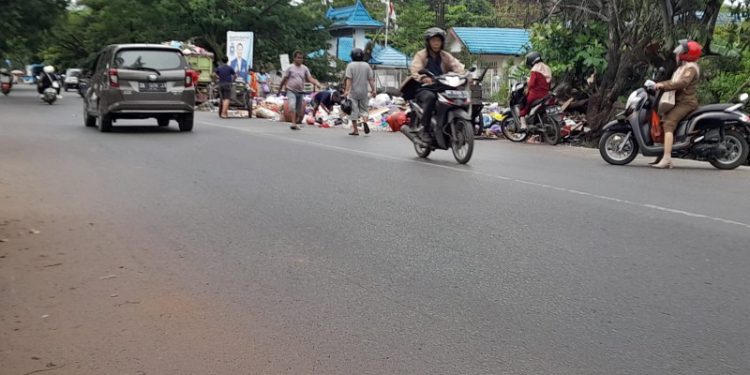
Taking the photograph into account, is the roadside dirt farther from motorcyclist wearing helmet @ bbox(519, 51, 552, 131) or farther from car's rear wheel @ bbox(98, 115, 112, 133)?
motorcyclist wearing helmet @ bbox(519, 51, 552, 131)

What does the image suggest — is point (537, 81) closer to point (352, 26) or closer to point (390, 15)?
point (390, 15)

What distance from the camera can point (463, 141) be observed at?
11.2 m

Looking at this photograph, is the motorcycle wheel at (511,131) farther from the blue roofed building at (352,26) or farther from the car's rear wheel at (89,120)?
the blue roofed building at (352,26)

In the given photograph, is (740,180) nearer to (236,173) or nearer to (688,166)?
(688,166)

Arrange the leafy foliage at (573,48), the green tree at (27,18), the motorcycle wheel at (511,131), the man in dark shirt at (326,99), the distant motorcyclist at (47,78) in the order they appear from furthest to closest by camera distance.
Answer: the green tree at (27,18) → the distant motorcyclist at (47,78) → the man in dark shirt at (326,99) → the leafy foliage at (573,48) → the motorcycle wheel at (511,131)

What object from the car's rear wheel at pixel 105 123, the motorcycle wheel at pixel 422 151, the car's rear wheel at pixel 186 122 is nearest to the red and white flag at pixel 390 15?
the car's rear wheel at pixel 186 122

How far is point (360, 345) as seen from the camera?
389cm

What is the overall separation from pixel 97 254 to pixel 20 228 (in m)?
1.33

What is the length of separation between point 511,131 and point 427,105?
6.47 m

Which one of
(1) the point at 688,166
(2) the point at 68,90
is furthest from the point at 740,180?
(2) the point at 68,90

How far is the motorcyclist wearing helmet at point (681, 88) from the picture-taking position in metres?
11.3

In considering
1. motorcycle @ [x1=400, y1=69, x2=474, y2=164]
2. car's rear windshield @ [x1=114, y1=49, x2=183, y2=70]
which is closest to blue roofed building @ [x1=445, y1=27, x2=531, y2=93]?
car's rear windshield @ [x1=114, y1=49, x2=183, y2=70]

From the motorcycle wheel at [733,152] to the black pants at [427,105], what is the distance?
4197 mm

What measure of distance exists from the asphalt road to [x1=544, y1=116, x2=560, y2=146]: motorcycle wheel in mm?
6338
